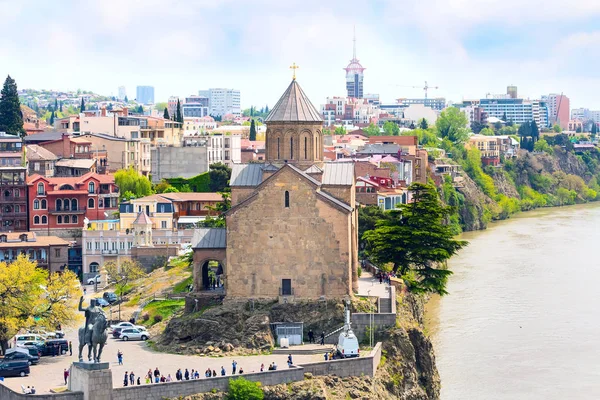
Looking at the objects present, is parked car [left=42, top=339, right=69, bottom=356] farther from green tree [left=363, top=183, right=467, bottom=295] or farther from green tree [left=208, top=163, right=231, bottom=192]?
green tree [left=208, top=163, right=231, bottom=192]

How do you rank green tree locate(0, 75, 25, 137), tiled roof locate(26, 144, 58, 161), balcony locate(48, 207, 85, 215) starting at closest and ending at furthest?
balcony locate(48, 207, 85, 215) < tiled roof locate(26, 144, 58, 161) < green tree locate(0, 75, 25, 137)

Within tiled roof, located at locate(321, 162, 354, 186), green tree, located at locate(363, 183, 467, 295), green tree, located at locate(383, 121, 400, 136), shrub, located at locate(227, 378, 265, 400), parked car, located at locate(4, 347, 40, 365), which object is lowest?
shrub, located at locate(227, 378, 265, 400)

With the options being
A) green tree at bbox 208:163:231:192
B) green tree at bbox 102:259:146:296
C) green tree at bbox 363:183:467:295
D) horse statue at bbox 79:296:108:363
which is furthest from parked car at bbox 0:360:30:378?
green tree at bbox 208:163:231:192

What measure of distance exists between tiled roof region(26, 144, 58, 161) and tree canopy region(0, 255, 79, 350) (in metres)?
35.9

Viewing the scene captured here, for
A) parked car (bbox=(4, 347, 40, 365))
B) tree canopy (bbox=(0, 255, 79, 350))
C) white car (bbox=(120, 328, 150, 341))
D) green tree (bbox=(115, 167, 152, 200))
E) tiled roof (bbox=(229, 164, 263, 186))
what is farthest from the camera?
green tree (bbox=(115, 167, 152, 200))

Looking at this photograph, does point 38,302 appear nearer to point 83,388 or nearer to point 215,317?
point 215,317

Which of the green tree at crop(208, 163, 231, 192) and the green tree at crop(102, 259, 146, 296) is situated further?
the green tree at crop(208, 163, 231, 192)

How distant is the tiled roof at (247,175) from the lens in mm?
45688

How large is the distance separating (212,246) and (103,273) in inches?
756

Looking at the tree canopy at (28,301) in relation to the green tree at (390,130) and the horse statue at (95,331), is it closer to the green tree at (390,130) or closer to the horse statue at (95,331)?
the horse statue at (95,331)

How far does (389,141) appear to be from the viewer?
111 metres

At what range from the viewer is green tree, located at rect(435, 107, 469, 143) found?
140125 mm

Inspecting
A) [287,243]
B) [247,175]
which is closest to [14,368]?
[287,243]

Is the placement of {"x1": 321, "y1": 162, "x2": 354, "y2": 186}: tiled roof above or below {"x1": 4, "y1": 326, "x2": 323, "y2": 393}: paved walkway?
above
